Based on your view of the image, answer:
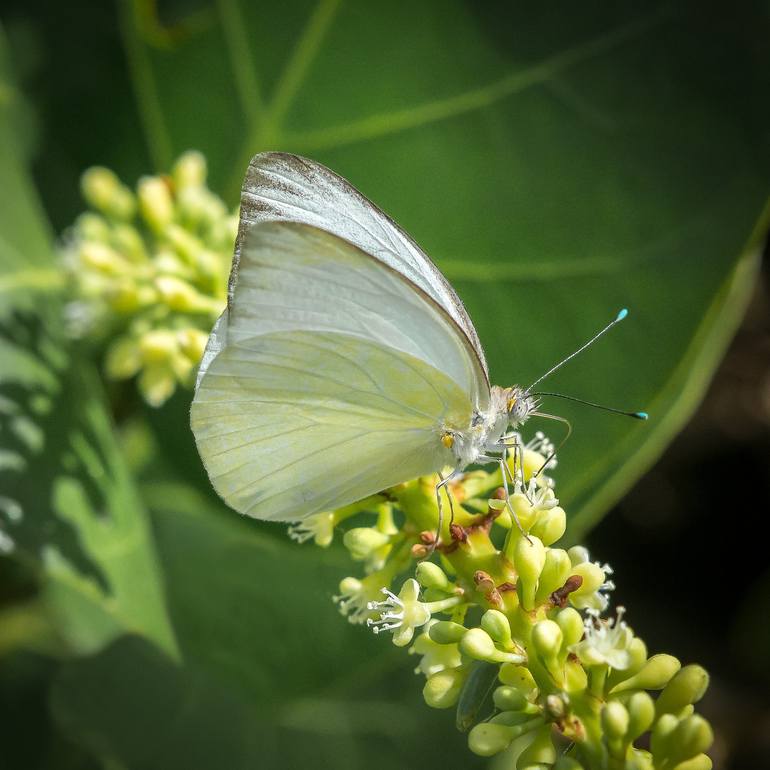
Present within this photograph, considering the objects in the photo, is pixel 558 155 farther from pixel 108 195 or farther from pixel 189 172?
pixel 108 195

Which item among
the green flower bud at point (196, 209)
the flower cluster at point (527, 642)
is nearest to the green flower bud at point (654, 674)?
the flower cluster at point (527, 642)

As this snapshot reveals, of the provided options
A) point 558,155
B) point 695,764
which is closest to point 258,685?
point 695,764

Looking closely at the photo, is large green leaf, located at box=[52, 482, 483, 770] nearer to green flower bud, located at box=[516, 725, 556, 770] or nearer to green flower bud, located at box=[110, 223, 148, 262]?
green flower bud, located at box=[110, 223, 148, 262]

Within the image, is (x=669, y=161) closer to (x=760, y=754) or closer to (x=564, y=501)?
(x=564, y=501)

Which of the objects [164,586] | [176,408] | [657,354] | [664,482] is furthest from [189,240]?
[664,482]

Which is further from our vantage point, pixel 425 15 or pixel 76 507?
pixel 425 15

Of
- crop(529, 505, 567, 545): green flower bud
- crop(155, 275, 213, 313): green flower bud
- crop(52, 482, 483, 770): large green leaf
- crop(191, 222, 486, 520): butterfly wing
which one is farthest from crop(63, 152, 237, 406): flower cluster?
crop(529, 505, 567, 545): green flower bud

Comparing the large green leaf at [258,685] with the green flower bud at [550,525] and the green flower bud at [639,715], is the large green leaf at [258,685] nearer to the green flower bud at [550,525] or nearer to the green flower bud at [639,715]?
the green flower bud at [550,525]
